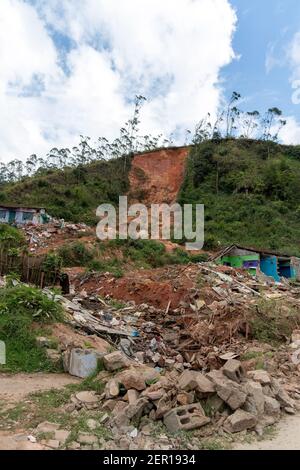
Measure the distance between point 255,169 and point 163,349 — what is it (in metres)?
32.2

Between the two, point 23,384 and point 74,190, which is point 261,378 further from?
point 74,190

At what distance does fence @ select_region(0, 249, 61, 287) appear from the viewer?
1117 cm

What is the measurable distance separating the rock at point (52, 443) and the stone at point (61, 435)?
57mm

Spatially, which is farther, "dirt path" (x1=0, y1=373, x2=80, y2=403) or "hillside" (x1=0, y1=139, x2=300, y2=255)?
"hillside" (x1=0, y1=139, x2=300, y2=255)

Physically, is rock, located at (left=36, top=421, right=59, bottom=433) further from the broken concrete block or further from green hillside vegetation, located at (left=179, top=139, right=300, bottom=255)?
green hillside vegetation, located at (left=179, top=139, right=300, bottom=255)

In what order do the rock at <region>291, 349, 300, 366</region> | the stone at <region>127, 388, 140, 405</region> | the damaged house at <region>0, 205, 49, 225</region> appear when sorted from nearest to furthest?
the stone at <region>127, 388, 140, 405</region> → the rock at <region>291, 349, 300, 366</region> → the damaged house at <region>0, 205, 49, 225</region>

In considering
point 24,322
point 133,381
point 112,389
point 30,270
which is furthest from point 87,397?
point 30,270

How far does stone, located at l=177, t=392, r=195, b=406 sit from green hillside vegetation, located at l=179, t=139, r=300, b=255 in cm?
2151

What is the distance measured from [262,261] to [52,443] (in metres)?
19.1

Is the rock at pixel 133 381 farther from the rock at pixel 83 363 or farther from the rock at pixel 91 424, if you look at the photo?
the rock at pixel 83 363

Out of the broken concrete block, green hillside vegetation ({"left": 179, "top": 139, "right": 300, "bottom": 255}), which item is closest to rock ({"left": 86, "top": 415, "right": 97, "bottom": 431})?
the broken concrete block

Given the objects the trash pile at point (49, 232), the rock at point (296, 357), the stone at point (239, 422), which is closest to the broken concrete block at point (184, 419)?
the stone at point (239, 422)

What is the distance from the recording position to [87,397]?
495 centimetres
